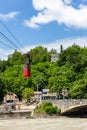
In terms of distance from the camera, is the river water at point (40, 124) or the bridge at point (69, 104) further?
the bridge at point (69, 104)

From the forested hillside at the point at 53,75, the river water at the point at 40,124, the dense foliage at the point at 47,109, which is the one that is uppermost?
the forested hillside at the point at 53,75

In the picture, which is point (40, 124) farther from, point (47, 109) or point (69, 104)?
point (69, 104)

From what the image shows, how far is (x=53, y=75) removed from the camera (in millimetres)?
104875

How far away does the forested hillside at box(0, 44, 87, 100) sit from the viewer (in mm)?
89875

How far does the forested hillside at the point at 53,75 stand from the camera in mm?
89875

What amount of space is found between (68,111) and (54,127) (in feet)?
45.9

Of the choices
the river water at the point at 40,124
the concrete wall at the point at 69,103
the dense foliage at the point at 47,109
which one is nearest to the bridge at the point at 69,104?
the concrete wall at the point at 69,103

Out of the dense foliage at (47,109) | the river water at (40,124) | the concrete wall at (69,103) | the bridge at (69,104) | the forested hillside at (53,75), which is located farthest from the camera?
the forested hillside at (53,75)

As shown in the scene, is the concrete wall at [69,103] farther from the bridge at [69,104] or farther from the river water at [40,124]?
the river water at [40,124]

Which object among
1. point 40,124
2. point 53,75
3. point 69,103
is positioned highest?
point 53,75

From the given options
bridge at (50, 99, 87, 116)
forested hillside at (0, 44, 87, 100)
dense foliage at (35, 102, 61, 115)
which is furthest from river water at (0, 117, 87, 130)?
forested hillside at (0, 44, 87, 100)

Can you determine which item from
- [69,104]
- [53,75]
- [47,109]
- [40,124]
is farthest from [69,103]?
[53,75]

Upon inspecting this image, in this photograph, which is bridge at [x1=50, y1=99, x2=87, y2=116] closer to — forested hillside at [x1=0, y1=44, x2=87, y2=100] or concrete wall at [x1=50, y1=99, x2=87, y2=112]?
concrete wall at [x1=50, y1=99, x2=87, y2=112]

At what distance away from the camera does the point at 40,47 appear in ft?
443
